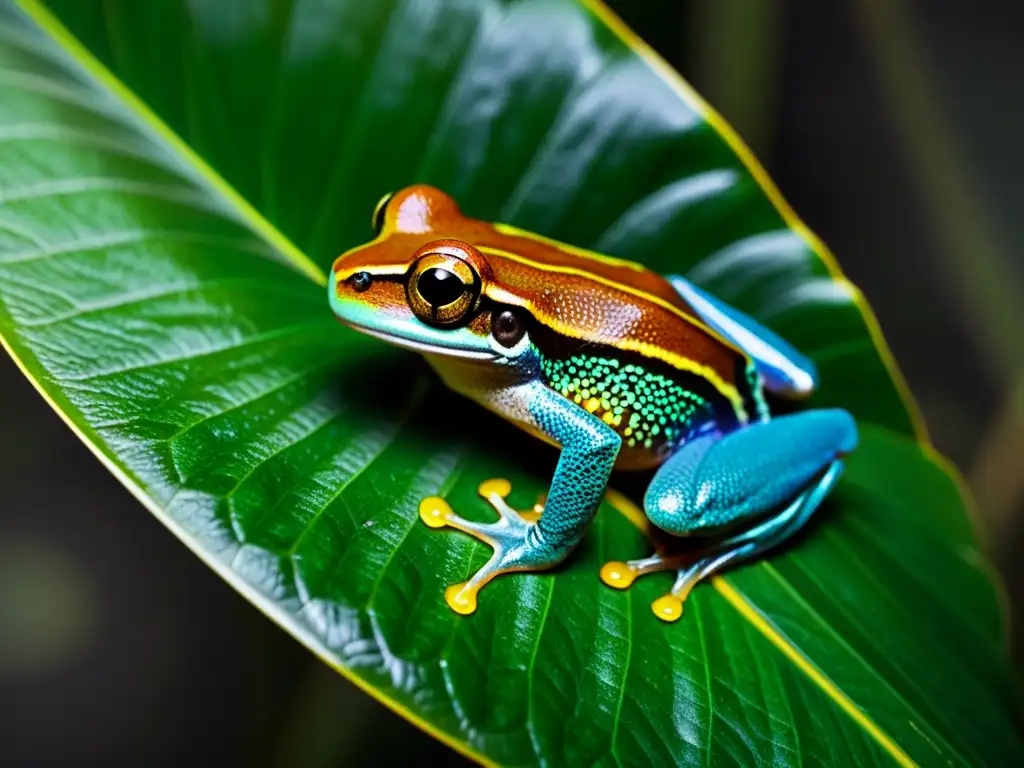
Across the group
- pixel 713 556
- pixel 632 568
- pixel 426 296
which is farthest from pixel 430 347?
pixel 713 556

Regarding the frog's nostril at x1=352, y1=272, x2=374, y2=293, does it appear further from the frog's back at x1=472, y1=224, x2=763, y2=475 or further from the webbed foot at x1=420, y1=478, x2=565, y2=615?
the webbed foot at x1=420, y1=478, x2=565, y2=615

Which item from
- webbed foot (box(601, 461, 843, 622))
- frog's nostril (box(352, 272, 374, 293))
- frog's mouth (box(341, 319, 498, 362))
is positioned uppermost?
frog's nostril (box(352, 272, 374, 293))

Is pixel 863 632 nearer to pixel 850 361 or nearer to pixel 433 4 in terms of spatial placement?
pixel 850 361

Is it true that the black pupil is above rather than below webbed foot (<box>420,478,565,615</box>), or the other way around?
above

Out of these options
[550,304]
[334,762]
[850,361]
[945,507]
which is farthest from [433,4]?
[334,762]

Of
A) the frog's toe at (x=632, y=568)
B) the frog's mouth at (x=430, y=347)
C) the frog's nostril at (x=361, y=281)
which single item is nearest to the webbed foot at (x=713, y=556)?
the frog's toe at (x=632, y=568)

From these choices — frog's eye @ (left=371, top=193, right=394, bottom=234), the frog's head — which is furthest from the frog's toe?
frog's eye @ (left=371, top=193, right=394, bottom=234)

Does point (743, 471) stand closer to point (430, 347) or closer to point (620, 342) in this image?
point (620, 342)

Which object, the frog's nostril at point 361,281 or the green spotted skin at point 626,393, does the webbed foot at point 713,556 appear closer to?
the green spotted skin at point 626,393
